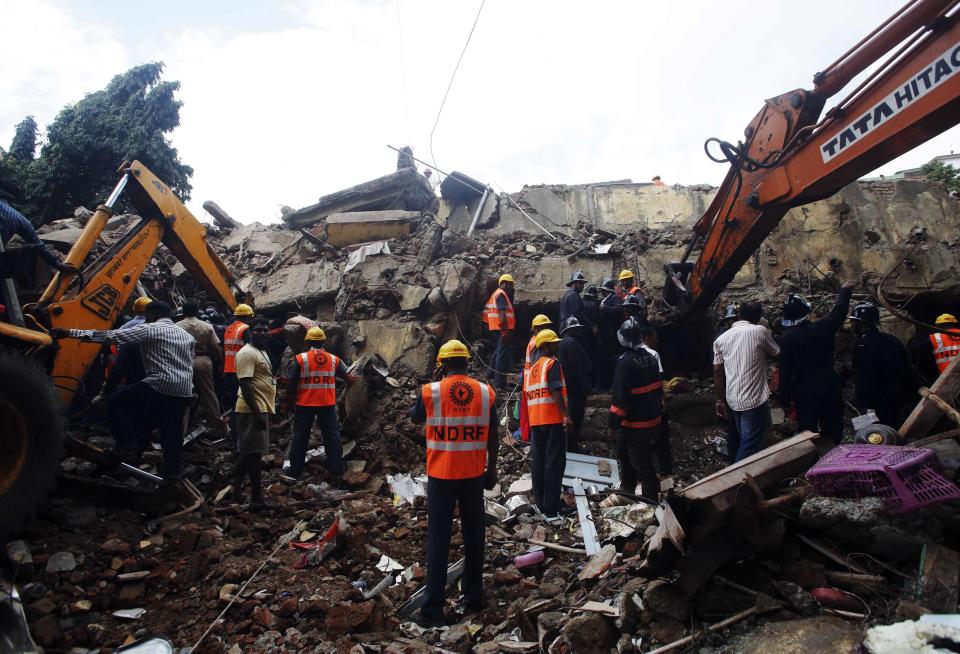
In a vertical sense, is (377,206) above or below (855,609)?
above

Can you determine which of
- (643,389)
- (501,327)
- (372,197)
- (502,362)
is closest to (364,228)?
(372,197)

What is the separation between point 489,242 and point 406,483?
17.3ft

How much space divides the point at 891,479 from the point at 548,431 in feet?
8.75

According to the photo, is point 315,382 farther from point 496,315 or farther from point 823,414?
point 823,414

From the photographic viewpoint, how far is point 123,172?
5.64 metres

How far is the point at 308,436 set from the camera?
5637 millimetres

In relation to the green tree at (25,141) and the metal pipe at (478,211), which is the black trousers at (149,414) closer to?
the metal pipe at (478,211)

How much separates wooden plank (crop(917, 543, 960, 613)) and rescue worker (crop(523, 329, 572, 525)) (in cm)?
270

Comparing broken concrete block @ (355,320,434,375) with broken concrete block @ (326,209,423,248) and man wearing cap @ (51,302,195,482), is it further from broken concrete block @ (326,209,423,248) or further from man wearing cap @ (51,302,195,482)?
man wearing cap @ (51,302,195,482)

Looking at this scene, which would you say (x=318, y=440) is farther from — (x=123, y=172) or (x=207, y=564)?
(x=123, y=172)

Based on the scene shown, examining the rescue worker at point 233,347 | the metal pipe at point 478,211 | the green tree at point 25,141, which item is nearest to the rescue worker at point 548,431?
the rescue worker at point 233,347

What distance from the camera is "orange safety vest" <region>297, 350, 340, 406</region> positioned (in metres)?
5.61

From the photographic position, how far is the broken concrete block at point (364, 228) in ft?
33.7

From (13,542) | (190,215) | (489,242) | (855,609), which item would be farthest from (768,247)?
(13,542)
